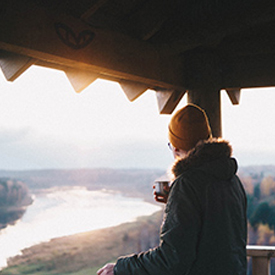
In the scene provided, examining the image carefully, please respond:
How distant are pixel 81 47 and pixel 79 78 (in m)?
0.22

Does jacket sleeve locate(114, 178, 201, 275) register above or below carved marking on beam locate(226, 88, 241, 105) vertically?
below

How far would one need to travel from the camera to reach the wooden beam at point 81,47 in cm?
131

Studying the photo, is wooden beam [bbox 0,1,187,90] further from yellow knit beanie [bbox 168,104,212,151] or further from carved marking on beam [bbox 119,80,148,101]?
yellow knit beanie [bbox 168,104,212,151]

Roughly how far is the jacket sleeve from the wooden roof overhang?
2.65 feet

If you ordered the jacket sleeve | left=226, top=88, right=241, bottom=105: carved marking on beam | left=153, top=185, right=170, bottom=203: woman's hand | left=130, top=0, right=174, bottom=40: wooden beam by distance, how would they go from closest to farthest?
the jacket sleeve
left=153, top=185, right=170, bottom=203: woman's hand
left=130, top=0, right=174, bottom=40: wooden beam
left=226, top=88, right=241, bottom=105: carved marking on beam

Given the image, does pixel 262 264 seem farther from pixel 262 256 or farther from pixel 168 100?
pixel 168 100

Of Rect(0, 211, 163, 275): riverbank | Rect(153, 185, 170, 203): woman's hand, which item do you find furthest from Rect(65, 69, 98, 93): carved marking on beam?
Rect(0, 211, 163, 275): riverbank

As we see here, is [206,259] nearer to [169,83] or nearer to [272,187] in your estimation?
[169,83]

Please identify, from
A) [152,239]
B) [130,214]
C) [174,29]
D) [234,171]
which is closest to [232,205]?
[234,171]

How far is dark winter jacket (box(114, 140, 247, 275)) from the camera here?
2.87ft

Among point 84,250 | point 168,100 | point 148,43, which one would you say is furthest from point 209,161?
point 84,250

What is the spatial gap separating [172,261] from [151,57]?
1.25 metres

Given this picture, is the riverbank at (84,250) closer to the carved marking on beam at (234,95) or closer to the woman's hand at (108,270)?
the carved marking on beam at (234,95)

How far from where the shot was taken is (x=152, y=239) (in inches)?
787
